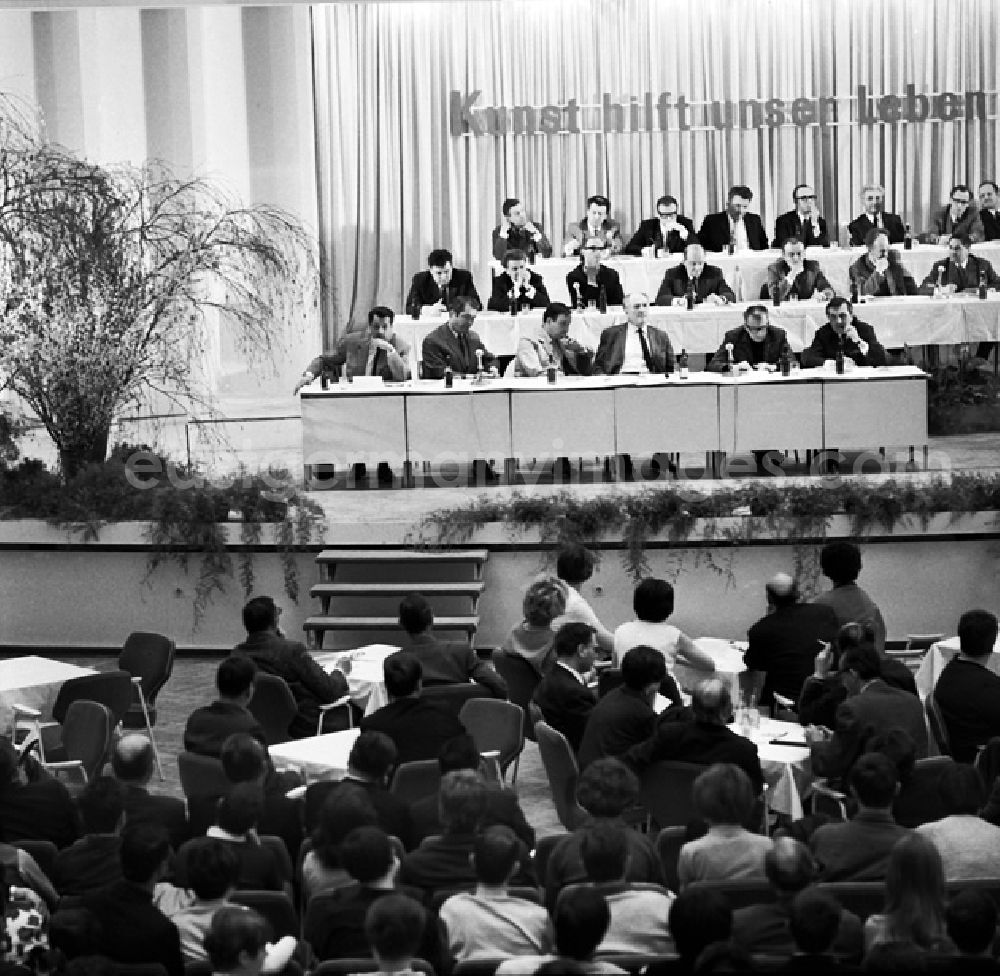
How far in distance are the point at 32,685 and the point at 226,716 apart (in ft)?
5.52

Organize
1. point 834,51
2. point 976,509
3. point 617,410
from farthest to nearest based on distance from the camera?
point 834,51 < point 617,410 < point 976,509

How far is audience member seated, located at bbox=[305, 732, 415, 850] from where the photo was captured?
6.57 m

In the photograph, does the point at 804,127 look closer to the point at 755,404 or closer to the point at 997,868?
the point at 755,404

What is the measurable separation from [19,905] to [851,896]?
2474 millimetres

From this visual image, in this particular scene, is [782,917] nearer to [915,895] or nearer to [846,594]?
[915,895]

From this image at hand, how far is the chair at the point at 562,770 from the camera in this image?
758 centimetres

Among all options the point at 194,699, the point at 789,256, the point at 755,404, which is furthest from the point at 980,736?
the point at 789,256

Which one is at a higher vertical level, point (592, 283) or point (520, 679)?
→ point (592, 283)

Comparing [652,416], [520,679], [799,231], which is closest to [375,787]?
[520,679]

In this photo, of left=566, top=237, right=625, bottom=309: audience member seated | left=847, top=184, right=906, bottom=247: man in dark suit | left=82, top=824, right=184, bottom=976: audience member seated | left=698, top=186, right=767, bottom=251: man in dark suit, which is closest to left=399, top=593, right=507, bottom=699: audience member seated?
left=82, top=824, right=184, bottom=976: audience member seated

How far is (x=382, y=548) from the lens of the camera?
1222cm

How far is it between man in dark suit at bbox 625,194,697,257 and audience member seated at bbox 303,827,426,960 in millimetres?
12368

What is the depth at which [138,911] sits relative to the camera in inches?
213

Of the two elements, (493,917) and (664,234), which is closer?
(493,917)
